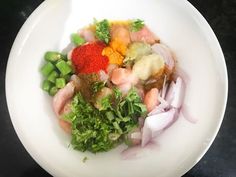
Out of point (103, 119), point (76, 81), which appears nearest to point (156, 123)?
point (103, 119)

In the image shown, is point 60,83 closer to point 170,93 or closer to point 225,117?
point 170,93

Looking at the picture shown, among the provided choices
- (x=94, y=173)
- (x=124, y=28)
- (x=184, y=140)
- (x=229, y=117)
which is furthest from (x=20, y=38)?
(x=229, y=117)

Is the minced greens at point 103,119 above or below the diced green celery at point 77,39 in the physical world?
below

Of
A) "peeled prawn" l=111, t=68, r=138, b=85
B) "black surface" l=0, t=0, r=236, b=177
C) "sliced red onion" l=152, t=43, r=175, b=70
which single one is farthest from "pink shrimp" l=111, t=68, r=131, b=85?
"black surface" l=0, t=0, r=236, b=177

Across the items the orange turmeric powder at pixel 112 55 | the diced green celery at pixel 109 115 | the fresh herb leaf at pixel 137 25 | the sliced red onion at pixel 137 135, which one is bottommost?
the sliced red onion at pixel 137 135

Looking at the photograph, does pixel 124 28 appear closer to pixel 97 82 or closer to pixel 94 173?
pixel 97 82

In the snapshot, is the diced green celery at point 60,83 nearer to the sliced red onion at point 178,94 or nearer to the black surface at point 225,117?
the black surface at point 225,117

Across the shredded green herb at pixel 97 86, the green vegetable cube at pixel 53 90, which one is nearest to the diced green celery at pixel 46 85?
the green vegetable cube at pixel 53 90
